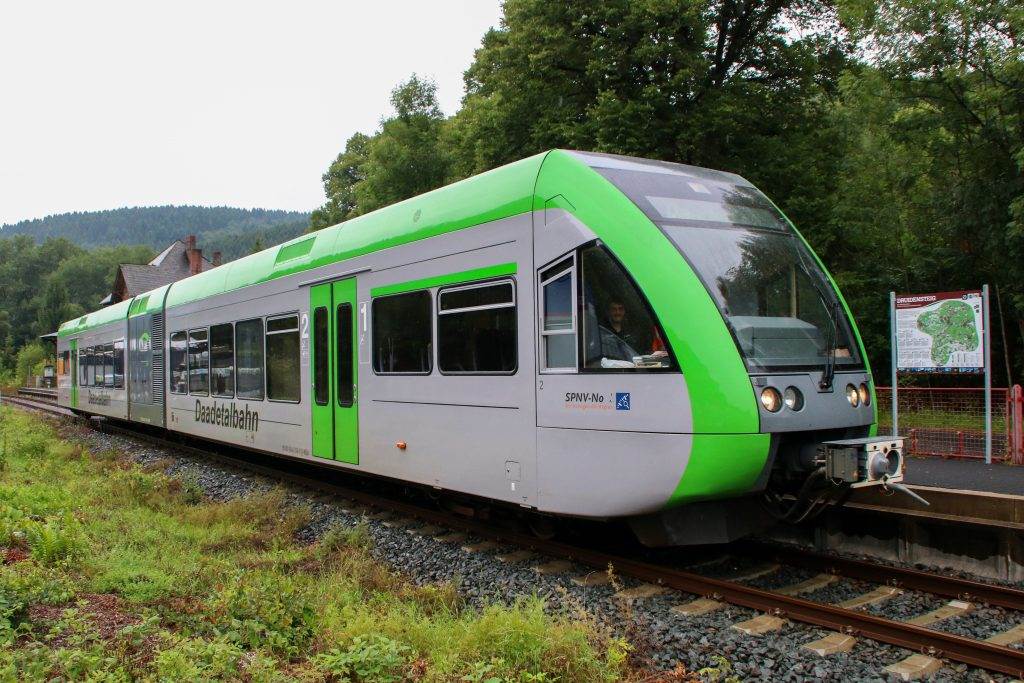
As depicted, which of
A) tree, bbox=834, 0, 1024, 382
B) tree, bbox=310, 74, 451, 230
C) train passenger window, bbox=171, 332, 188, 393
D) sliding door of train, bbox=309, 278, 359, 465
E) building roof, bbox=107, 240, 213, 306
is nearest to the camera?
sliding door of train, bbox=309, 278, 359, 465

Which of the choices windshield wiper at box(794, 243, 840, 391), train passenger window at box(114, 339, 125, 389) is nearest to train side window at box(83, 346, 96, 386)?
train passenger window at box(114, 339, 125, 389)

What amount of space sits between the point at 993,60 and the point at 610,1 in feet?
28.2

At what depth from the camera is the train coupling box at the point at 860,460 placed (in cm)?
606

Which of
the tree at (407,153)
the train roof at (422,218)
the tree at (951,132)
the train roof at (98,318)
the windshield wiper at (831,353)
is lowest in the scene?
the windshield wiper at (831,353)

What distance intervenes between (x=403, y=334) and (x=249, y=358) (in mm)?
4837

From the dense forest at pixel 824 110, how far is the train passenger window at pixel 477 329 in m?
13.0

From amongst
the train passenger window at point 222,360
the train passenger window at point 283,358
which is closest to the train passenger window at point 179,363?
the train passenger window at point 222,360

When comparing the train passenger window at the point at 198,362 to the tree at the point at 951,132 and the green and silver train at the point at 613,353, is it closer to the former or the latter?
the green and silver train at the point at 613,353

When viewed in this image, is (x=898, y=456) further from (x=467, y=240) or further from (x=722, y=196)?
(x=467, y=240)

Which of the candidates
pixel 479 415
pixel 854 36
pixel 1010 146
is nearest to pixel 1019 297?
pixel 1010 146

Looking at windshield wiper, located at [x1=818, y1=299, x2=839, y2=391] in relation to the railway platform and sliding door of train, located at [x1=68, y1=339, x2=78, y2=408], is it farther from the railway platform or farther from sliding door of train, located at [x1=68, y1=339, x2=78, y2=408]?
sliding door of train, located at [x1=68, y1=339, x2=78, y2=408]

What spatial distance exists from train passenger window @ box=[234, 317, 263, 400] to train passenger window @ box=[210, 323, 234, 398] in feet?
0.85

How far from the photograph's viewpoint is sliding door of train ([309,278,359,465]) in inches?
386

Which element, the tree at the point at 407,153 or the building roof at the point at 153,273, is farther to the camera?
the building roof at the point at 153,273
